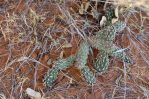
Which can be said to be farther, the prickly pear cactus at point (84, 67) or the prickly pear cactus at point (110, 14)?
the prickly pear cactus at point (110, 14)

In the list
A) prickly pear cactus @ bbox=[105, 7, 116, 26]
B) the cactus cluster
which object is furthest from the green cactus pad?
prickly pear cactus @ bbox=[105, 7, 116, 26]

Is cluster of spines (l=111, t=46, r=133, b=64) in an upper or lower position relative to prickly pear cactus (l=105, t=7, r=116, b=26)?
lower

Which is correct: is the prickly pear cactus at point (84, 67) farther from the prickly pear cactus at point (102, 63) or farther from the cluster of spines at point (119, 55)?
the cluster of spines at point (119, 55)

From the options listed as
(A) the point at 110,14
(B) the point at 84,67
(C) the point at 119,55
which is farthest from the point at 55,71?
(A) the point at 110,14

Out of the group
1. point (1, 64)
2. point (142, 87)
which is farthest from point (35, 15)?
point (142, 87)

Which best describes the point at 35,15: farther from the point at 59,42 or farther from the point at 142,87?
the point at 142,87

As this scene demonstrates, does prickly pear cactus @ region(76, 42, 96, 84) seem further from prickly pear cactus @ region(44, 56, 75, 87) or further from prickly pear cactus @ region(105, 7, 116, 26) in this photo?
prickly pear cactus @ region(105, 7, 116, 26)

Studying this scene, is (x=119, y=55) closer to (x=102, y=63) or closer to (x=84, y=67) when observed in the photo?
(x=102, y=63)

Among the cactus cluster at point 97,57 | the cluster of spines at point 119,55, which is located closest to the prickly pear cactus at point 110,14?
the cactus cluster at point 97,57
